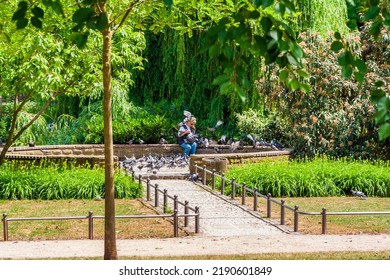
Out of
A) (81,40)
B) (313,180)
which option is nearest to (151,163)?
(313,180)

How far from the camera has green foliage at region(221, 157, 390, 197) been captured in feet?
64.7

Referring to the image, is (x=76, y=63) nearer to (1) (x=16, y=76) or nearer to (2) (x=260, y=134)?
(1) (x=16, y=76)

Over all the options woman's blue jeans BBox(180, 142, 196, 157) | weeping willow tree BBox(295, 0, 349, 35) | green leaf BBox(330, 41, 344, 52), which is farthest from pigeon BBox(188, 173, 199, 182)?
green leaf BBox(330, 41, 344, 52)

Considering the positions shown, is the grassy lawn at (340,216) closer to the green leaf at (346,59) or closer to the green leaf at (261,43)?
the green leaf at (346,59)

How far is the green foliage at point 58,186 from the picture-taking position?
18.8 meters

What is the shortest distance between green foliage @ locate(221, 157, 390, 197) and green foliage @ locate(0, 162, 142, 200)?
106 inches

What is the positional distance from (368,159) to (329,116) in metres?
1.95

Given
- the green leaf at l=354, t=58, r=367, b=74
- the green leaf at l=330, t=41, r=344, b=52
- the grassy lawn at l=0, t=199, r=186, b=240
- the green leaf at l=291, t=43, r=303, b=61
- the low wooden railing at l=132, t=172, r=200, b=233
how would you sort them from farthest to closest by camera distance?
the low wooden railing at l=132, t=172, r=200, b=233 < the grassy lawn at l=0, t=199, r=186, b=240 < the green leaf at l=330, t=41, r=344, b=52 < the green leaf at l=354, t=58, r=367, b=74 < the green leaf at l=291, t=43, r=303, b=61

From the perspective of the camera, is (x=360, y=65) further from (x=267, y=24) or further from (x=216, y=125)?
(x=216, y=125)

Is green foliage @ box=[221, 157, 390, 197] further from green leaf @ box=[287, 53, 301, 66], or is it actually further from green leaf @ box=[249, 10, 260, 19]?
green leaf @ box=[287, 53, 301, 66]

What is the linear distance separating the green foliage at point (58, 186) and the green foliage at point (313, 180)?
8.82 ft

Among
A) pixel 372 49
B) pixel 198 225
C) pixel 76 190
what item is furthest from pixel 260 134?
pixel 198 225

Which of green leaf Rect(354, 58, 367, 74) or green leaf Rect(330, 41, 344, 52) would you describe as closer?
green leaf Rect(354, 58, 367, 74)

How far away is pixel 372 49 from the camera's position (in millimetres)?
25703
